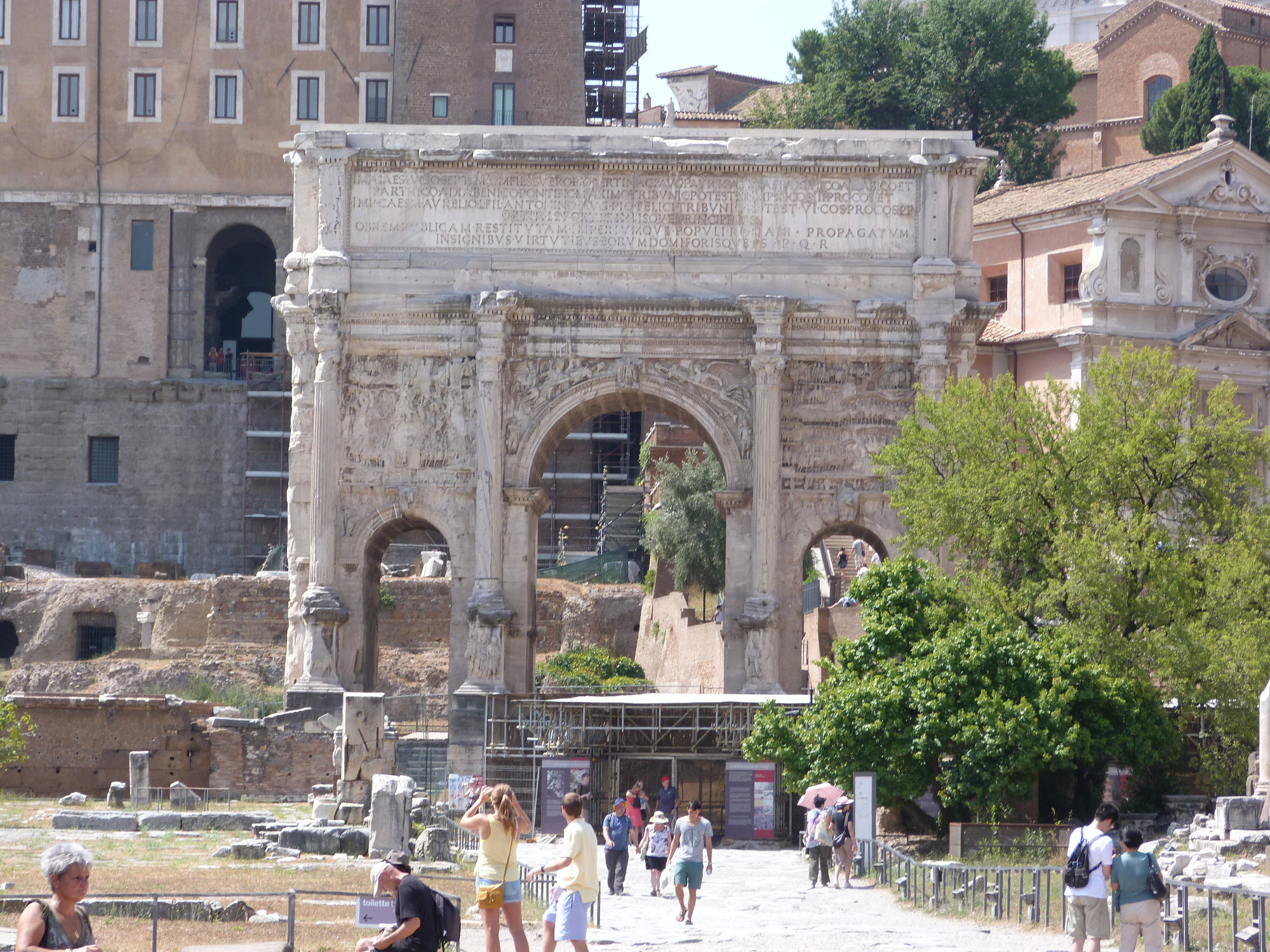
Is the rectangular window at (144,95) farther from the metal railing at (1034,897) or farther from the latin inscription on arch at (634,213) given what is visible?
the metal railing at (1034,897)

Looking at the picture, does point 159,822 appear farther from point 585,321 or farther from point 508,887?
point 508,887

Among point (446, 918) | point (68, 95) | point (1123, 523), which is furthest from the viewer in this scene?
point (68, 95)

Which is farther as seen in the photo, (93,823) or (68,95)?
(68,95)

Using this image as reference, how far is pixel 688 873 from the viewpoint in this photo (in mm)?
21750

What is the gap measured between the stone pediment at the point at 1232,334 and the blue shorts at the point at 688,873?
26.9 m

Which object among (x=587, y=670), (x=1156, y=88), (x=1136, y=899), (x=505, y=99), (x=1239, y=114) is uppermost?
(x=1156, y=88)

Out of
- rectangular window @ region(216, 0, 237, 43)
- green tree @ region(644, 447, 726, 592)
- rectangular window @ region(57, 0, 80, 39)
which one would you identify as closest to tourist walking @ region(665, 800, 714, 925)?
green tree @ region(644, 447, 726, 592)

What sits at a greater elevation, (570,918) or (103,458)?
(103,458)

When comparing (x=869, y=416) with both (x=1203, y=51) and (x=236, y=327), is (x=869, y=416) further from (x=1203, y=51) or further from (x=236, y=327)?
(x=236, y=327)

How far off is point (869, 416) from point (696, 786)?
7.09m

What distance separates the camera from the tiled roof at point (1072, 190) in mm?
47281

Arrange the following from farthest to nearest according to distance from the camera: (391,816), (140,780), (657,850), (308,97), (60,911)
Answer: (308,97) → (140,780) → (391,816) → (657,850) → (60,911)

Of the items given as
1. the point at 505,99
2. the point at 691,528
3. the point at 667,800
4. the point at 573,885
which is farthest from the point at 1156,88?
the point at 573,885

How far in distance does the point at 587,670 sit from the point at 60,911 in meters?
36.8
